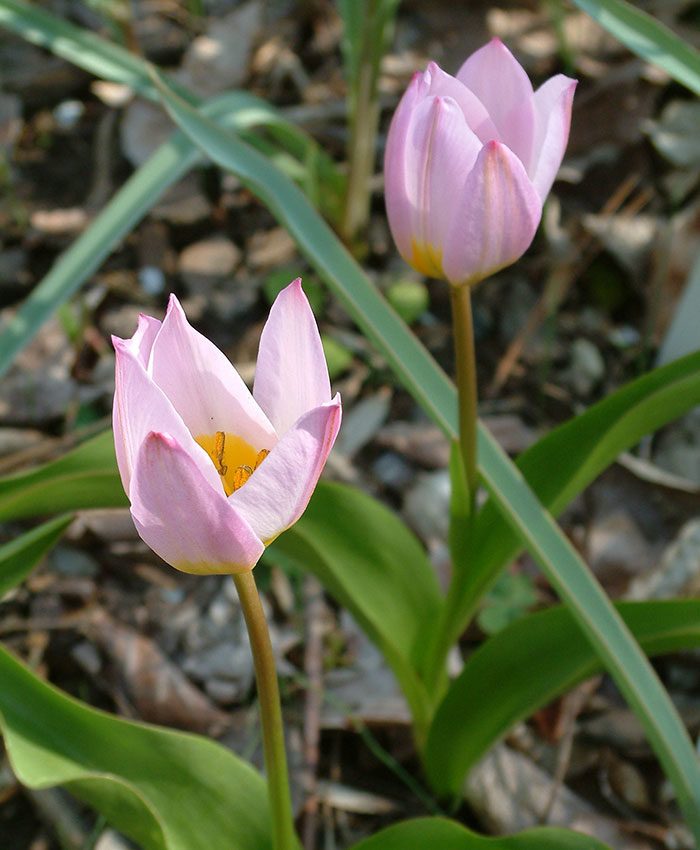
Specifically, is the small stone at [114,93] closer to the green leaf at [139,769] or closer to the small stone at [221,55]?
the small stone at [221,55]

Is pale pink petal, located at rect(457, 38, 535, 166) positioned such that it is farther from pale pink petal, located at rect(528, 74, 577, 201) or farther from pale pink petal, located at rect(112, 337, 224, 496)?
pale pink petal, located at rect(112, 337, 224, 496)

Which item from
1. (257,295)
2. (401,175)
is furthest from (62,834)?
(257,295)

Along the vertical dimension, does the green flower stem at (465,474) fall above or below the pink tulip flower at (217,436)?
below

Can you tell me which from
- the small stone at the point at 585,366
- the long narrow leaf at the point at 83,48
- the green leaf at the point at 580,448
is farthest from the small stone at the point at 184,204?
the green leaf at the point at 580,448

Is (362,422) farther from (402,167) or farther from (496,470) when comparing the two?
(402,167)

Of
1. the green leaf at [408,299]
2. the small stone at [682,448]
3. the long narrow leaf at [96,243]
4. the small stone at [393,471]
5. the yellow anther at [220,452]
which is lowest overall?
the small stone at [682,448]

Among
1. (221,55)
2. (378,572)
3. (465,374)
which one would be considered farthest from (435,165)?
(221,55)

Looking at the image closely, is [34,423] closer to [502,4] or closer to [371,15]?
[371,15]
